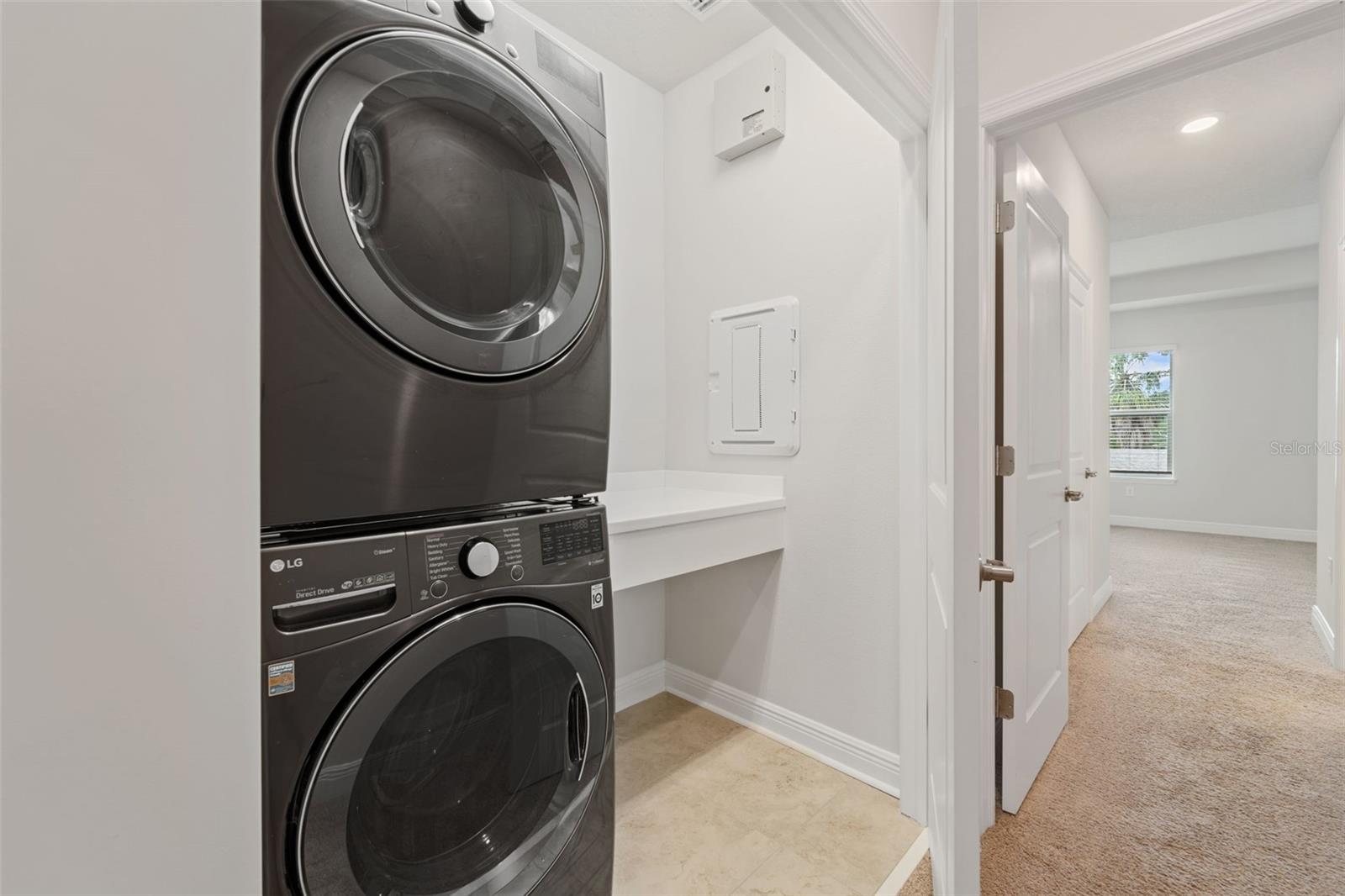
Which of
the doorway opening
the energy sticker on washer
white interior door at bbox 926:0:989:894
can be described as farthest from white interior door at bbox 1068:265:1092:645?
the energy sticker on washer

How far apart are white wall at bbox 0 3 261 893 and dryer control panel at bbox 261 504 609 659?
15.9 inches

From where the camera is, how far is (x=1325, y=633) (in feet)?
9.65

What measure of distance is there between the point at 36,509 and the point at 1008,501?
1.91 meters

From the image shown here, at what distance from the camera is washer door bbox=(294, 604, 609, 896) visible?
0.79 m

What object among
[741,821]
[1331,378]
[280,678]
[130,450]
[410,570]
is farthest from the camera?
[1331,378]

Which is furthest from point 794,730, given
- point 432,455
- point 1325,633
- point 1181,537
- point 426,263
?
point 1181,537

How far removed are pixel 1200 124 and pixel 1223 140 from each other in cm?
36

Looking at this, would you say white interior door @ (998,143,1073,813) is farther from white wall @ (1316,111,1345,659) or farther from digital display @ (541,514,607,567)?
white wall @ (1316,111,1345,659)

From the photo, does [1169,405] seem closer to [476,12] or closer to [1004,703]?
[1004,703]

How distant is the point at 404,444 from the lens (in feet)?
2.84

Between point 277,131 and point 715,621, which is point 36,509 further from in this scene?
point 715,621

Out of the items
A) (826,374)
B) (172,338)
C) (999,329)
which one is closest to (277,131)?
(172,338)

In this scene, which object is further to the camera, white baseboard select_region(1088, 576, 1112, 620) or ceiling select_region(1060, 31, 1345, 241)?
white baseboard select_region(1088, 576, 1112, 620)

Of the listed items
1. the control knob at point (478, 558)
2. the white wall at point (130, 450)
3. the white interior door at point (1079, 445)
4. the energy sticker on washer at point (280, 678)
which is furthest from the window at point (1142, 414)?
the white wall at point (130, 450)
